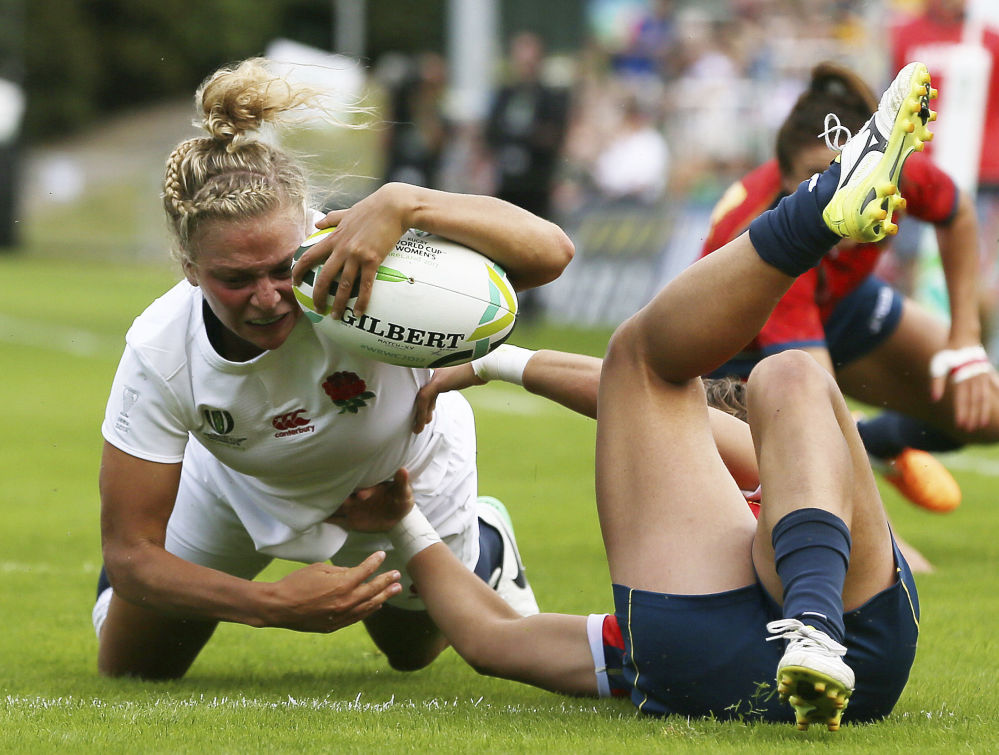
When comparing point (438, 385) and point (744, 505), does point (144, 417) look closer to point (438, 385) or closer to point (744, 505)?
point (438, 385)

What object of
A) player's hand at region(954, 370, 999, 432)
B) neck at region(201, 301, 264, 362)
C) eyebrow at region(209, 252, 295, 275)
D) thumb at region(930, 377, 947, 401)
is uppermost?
eyebrow at region(209, 252, 295, 275)

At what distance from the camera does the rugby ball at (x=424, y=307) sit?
11.7ft

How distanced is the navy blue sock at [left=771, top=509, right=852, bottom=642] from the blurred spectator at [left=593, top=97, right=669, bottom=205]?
1373cm

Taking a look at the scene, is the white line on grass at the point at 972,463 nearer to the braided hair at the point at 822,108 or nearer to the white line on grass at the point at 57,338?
the braided hair at the point at 822,108

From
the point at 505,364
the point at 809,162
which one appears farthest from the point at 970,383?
the point at 505,364

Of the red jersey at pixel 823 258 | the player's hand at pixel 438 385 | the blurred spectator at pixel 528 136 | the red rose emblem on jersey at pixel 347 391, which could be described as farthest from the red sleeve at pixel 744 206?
the blurred spectator at pixel 528 136

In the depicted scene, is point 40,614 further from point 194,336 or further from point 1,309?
point 1,309

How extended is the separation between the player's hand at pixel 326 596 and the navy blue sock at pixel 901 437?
3.19 meters

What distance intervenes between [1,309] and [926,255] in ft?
37.0

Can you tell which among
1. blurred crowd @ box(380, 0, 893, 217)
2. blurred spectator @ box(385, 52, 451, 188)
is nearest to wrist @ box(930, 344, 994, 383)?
blurred crowd @ box(380, 0, 893, 217)

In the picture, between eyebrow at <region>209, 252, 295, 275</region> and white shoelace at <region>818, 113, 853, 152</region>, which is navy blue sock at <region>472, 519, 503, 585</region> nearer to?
eyebrow at <region>209, 252, 295, 275</region>

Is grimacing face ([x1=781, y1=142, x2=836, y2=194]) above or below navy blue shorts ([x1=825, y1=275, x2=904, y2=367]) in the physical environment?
above

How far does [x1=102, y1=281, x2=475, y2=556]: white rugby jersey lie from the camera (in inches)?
155

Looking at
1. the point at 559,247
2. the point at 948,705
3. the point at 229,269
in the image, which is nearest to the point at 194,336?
the point at 229,269
